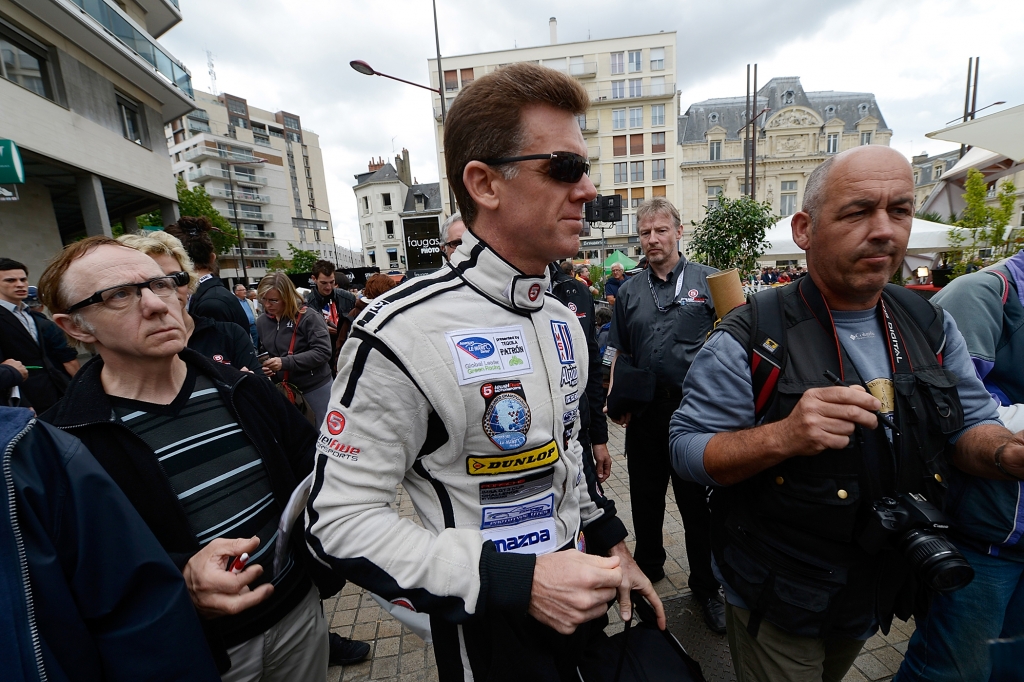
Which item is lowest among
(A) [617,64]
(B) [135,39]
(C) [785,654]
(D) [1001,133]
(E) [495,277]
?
(C) [785,654]

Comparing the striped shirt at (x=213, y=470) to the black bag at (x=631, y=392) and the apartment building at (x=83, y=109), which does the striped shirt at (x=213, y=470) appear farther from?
the apartment building at (x=83, y=109)

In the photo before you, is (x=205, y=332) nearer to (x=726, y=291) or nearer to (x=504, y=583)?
(x=504, y=583)

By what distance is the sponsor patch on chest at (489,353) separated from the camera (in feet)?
3.53

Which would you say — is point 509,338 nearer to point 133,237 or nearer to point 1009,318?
point 1009,318

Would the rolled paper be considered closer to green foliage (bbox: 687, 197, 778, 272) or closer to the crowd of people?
the crowd of people

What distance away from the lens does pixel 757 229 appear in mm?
8039

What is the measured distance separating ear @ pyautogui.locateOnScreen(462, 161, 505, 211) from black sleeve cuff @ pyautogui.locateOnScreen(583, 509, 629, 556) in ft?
3.38

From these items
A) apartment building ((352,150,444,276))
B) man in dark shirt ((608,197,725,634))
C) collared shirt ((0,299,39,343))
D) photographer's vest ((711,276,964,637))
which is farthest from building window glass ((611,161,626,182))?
photographer's vest ((711,276,964,637))

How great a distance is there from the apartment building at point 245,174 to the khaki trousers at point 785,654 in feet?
179

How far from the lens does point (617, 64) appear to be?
138 ft

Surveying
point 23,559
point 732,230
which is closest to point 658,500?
point 23,559

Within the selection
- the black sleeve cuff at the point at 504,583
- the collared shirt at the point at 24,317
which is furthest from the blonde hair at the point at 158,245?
the collared shirt at the point at 24,317

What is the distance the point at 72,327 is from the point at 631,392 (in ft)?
8.53

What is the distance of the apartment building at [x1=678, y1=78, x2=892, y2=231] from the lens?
136 ft
